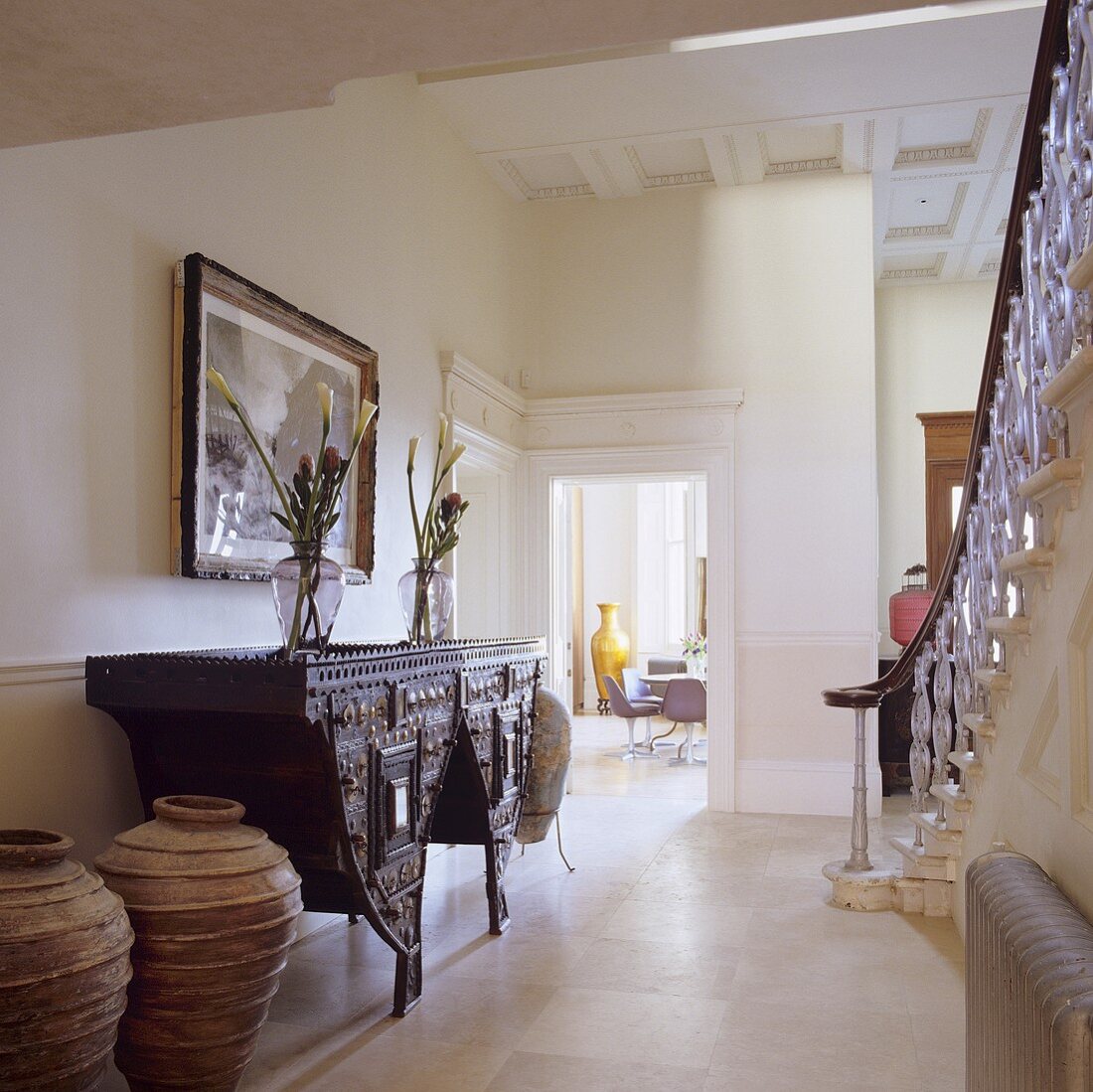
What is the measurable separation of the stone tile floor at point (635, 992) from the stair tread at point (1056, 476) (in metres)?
1.75

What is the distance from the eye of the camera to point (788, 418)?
7.84 m

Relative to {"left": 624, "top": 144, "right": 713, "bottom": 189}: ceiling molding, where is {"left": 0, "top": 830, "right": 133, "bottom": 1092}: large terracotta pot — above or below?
below

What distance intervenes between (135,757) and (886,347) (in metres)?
8.51

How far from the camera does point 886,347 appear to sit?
33.8ft

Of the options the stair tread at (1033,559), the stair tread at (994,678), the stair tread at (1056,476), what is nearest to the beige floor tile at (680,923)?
the stair tread at (994,678)

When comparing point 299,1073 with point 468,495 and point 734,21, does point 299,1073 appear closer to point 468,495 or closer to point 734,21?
point 734,21

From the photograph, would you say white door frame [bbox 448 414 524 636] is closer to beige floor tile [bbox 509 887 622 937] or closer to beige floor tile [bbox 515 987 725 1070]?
beige floor tile [bbox 509 887 622 937]

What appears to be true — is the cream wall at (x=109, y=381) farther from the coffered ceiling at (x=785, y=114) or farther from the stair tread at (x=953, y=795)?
the stair tread at (x=953, y=795)

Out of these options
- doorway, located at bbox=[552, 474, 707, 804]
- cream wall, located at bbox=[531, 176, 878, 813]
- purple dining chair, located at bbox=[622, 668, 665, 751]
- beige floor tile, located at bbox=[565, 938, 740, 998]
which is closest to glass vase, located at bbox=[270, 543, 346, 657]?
beige floor tile, located at bbox=[565, 938, 740, 998]

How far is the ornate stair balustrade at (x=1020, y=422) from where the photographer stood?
2676mm

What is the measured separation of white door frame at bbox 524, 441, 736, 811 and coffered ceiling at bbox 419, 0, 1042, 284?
77.8 inches

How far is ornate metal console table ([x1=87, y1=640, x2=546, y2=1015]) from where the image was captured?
325 centimetres

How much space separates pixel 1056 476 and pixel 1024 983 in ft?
4.16

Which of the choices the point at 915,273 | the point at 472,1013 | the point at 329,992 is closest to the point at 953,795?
the point at 472,1013
